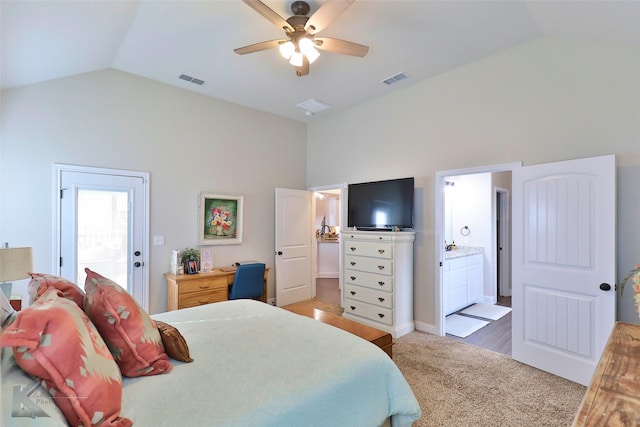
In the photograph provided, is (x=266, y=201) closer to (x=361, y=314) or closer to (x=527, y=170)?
(x=361, y=314)

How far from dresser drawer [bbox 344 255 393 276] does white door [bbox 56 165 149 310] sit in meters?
2.66

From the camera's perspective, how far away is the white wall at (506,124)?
251cm

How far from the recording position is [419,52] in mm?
3195

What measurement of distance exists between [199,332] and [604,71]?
390cm

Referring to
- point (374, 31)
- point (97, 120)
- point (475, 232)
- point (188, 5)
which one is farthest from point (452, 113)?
point (97, 120)

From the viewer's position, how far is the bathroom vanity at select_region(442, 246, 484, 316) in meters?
4.30

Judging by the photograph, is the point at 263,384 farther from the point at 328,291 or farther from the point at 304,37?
the point at 328,291

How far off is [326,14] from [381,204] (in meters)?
2.53

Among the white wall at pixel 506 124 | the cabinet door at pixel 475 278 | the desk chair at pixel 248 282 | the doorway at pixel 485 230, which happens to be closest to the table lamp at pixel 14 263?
the desk chair at pixel 248 282

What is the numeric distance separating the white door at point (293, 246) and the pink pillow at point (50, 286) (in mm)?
3513

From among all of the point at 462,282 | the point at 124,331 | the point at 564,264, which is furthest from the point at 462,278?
the point at 124,331

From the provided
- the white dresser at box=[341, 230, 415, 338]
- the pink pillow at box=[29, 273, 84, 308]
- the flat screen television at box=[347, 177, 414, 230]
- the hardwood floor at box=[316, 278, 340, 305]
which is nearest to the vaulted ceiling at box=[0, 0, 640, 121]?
the flat screen television at box=[347, 177, 414, 230]

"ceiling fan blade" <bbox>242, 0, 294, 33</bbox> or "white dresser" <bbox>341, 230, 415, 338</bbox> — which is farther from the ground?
"ceiling fan blade" <bbox>242, 0, 294, 33</bbox>

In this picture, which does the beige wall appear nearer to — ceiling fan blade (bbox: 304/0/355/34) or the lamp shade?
the lamp shade
